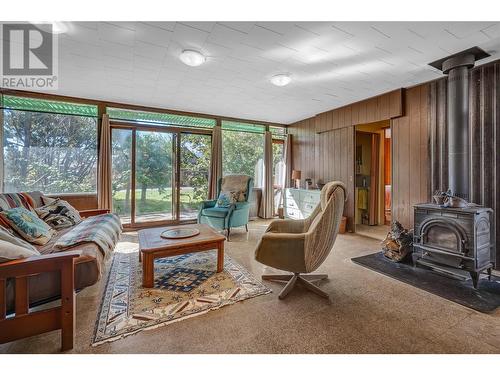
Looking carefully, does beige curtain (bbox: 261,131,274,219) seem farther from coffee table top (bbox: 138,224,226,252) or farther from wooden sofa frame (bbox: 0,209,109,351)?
wooden sofa frame (bbox: 0,209,109,351)

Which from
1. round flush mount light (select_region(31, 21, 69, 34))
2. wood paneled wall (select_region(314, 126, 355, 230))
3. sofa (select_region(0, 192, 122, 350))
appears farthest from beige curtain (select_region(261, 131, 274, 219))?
sofa (select_region(0, 192, 122, 350))

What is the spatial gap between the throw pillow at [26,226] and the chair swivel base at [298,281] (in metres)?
2.15

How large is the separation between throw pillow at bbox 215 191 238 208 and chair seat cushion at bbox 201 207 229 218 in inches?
6.1

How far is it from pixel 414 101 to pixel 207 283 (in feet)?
12.2

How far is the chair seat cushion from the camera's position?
395 centimetres

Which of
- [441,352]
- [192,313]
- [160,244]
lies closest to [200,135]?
[160,244]

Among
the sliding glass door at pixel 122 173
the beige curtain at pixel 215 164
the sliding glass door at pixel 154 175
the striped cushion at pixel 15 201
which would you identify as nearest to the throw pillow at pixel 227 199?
the beige curtain at pixel 215 164

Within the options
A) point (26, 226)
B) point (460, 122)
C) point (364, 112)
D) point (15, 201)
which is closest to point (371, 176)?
point (364, 112)

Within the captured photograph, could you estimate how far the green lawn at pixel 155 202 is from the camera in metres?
4.49

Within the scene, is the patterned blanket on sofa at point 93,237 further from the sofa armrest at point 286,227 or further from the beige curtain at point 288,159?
the beige curtain at point 288,159

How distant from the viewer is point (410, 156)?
3.49 m

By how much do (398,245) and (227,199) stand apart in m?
2.69

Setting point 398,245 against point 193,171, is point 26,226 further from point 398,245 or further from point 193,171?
point 398,245
